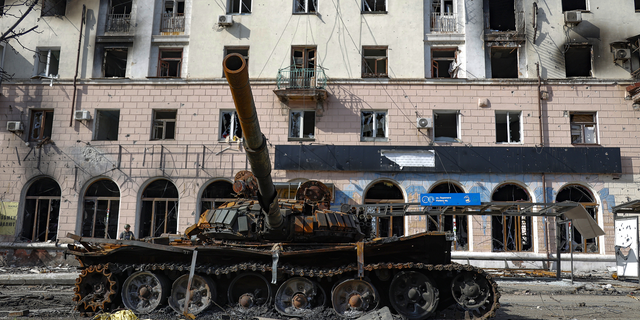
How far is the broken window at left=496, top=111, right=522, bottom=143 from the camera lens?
20.0 metres

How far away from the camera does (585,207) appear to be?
1927 centimetres

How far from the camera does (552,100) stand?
19891mm

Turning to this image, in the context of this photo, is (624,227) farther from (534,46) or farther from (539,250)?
(534,46)

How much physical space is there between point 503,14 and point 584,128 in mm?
6003

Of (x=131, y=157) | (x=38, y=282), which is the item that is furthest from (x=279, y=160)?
(x=38, y=282)

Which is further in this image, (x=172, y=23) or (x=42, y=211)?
(x=172, y=23)

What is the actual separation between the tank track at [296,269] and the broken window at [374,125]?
11357 millimetres

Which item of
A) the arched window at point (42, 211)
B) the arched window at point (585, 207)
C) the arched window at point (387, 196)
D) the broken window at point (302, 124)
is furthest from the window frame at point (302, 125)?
the arched window at point (42, 211)

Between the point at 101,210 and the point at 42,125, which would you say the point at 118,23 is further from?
the point at 101,210

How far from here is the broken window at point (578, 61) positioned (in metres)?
20.5

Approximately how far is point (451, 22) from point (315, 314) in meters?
15.8

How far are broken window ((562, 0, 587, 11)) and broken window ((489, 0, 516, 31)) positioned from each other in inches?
83.5

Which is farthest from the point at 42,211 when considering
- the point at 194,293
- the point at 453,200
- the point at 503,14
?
the point at 503,14

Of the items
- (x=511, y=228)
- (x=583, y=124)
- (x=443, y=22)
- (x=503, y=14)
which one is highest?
(x=503, y=14)
